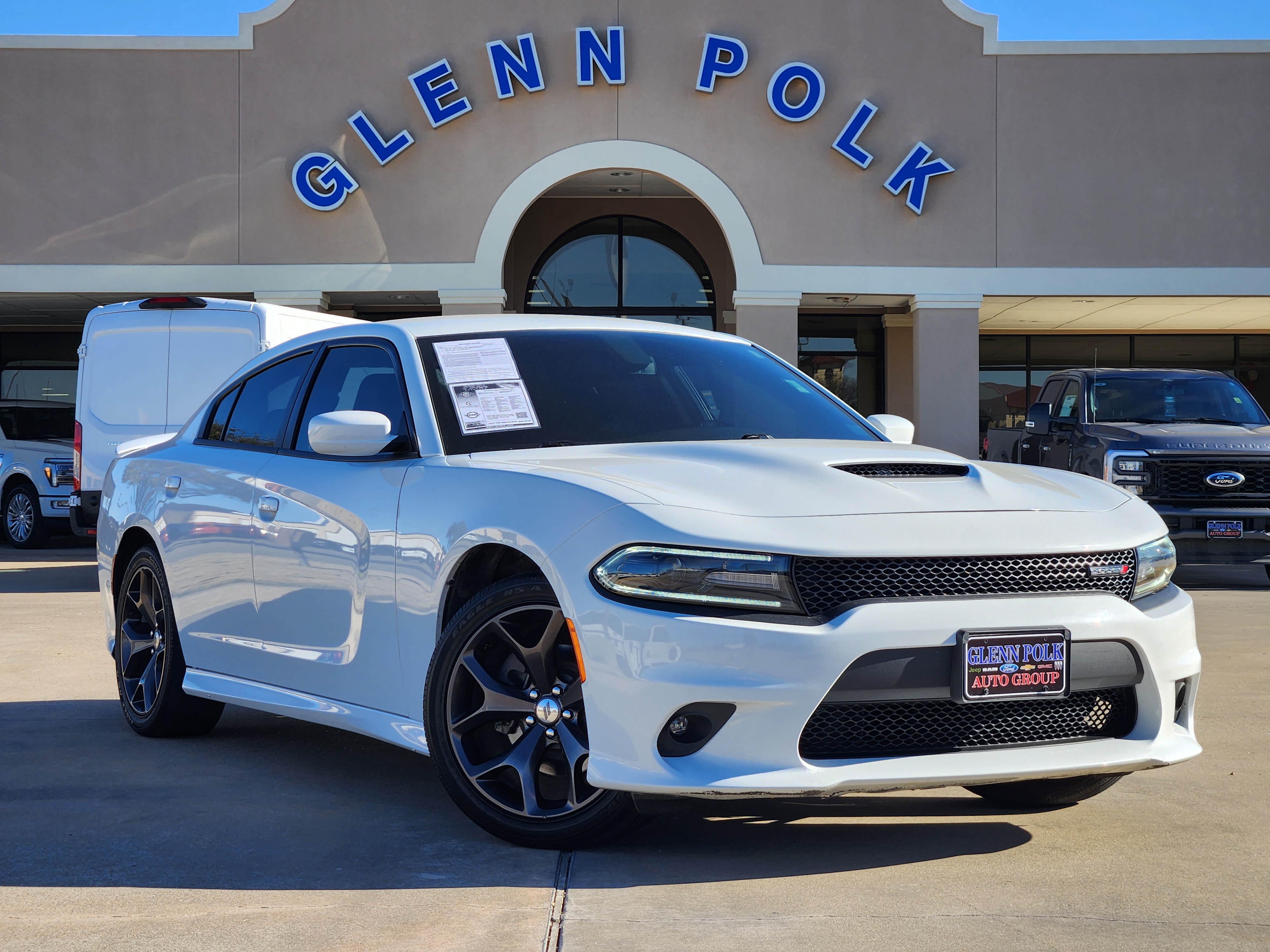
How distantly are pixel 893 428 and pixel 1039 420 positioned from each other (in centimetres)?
903

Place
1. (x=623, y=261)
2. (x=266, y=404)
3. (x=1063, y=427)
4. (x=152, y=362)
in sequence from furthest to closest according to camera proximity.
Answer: (x=623, y=261) → (x=1063, y=427) → (x=152, y=362) → (x=266, y=404)

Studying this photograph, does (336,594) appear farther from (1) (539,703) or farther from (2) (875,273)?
(2) (875,273)

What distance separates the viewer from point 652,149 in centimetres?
1900

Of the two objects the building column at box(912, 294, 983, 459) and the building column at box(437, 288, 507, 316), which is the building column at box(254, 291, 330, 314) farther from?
the building column at box(912, 294, 983, 459)

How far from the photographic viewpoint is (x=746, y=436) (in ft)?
15.2

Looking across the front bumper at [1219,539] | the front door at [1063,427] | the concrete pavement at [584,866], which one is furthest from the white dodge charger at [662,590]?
the front door at [1063,427]

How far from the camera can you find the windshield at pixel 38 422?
17.5 m

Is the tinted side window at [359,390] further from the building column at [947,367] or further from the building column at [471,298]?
the building column at [947,367]

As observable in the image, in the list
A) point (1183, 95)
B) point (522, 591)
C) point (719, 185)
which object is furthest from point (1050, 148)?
point (522, 591)

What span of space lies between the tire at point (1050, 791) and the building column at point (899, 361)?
63.6 ft

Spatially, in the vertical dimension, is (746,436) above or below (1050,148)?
below

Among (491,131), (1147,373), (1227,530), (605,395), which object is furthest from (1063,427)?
(605,395)

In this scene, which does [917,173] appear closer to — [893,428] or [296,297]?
[296,297]

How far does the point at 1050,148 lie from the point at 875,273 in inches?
119
